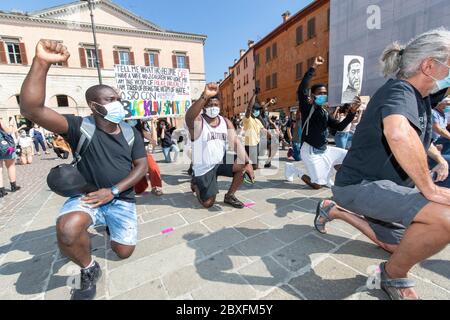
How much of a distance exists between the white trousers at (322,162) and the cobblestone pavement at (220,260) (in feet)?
2.24

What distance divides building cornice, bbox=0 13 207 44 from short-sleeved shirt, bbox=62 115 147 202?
25225 millimetres

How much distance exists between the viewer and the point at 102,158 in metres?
2.09

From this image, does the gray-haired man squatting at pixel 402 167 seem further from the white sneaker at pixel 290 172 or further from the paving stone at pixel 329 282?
the white sneaker at pixel 290 172

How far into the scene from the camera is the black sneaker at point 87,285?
1.73 m

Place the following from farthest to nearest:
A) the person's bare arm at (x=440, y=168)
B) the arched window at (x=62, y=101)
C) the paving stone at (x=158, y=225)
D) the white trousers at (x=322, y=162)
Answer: the arched window at (x=62, y=101) < the white trousers at (x=322, y=162) < the paving stone at (x=158, y=225) < the person's bare arm at (x=440, y=168)

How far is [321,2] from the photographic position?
18828mm

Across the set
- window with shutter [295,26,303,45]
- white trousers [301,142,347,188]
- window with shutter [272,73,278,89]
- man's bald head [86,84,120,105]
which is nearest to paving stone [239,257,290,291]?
man's bald head [86,84,120,105]

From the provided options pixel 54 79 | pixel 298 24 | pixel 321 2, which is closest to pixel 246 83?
pixel 298 24

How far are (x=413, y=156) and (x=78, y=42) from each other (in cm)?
2690

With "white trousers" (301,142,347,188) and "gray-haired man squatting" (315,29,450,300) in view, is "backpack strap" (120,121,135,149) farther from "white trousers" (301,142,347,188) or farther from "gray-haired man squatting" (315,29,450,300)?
"white trousers" (301,142,347,188)

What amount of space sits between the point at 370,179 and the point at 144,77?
8.16 metres

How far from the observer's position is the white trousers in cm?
388

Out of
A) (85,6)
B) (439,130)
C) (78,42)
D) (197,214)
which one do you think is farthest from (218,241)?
(85,6)

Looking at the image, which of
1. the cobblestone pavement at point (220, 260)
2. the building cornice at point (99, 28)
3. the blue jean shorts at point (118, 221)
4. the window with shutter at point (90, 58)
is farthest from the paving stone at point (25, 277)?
the building cornice at point (99, 28)
